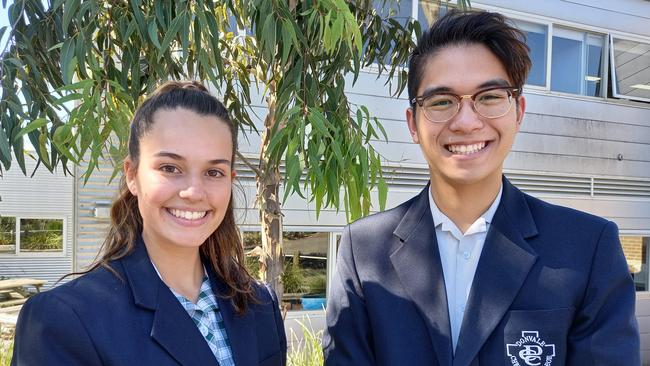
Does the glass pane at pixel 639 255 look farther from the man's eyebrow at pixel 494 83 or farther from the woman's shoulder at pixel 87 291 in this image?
the woman's shoulder at pixel 87 291

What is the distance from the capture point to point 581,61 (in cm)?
883

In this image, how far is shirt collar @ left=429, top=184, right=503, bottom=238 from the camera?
1678mm

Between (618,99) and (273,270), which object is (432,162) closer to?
(273,270)

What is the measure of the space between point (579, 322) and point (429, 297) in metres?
0.40

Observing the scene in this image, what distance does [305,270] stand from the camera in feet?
24.0

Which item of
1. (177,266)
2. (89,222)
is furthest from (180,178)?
(89,222)

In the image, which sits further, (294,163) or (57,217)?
(57,217)

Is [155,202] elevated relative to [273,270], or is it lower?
elevated

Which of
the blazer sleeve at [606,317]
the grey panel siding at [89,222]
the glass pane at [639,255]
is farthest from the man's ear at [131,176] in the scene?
the glass pane at [639,255]

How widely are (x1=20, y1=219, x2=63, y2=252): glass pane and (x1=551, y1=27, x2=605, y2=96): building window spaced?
1068 cm

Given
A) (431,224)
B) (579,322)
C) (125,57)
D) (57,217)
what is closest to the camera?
(579,322)

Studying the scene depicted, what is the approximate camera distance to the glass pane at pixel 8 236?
41.5 ft

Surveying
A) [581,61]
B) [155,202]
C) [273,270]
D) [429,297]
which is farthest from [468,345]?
[581,61]

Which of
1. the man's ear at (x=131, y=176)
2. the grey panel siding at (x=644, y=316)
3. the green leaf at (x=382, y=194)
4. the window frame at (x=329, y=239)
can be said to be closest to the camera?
the man's ear at (x=131, y=176)
